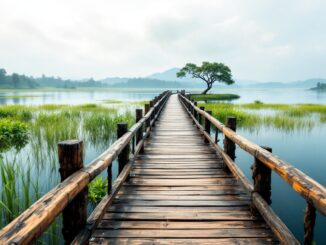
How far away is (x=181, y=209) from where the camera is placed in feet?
10.5

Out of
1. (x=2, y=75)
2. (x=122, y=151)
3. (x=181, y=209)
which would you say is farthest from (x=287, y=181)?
(x=2, y=75)

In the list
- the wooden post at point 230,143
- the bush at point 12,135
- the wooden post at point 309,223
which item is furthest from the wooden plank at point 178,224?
the bush at point 12,135

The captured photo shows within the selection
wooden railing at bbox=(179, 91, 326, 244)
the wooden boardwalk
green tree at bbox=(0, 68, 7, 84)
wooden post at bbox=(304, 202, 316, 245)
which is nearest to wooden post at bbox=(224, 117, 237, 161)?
the wooden boardwalk

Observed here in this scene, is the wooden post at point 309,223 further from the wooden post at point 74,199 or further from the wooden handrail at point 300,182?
the wooden post at point 74,199

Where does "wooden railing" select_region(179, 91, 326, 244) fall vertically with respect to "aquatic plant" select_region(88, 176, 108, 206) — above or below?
above

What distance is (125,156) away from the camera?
4176mm

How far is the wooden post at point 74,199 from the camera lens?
2.02 metres

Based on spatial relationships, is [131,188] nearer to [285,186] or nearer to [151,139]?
[151,139]

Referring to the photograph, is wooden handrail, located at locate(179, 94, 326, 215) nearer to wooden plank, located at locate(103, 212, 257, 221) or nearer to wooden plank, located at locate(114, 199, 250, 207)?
wooden plank, located at locate(103, 212, 257, 221)

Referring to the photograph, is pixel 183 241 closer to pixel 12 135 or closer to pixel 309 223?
pixel 309 223

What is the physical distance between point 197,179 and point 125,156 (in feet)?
4.55

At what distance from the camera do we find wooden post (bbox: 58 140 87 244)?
202 centimetres

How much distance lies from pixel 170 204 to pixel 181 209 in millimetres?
204

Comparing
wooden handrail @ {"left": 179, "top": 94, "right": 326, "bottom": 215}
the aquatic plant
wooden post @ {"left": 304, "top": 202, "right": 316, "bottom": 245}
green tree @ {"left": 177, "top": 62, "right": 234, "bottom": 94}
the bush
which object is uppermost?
green tree @ {"left": 177, "top": 62, "right": 234, "bottom": 94}
